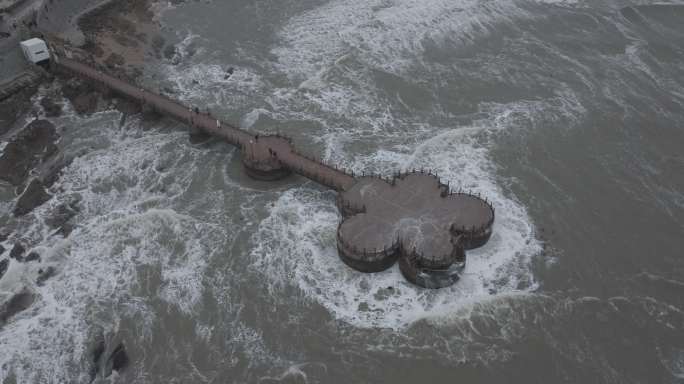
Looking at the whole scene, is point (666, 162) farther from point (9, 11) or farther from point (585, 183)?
point (9, 11)

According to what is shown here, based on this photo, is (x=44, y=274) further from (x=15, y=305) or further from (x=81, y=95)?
(x=81, y=95)

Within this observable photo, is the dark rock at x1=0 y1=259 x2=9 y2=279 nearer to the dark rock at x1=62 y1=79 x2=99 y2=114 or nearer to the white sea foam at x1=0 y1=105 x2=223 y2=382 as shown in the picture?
the white sea foam at x1=0 y1=105 x2=223 y2=382

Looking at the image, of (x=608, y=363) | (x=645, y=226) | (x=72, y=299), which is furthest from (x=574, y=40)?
(x=72, y=299)

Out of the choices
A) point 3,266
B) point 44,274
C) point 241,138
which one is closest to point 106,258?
point 44,274

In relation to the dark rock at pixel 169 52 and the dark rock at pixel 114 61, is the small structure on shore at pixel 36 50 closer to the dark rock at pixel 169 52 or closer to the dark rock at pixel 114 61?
the dark rock at pixel 114 61

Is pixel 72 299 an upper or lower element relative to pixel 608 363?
lower

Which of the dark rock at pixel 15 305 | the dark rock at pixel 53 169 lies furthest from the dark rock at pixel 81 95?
the dark rock at pixel 15 305
